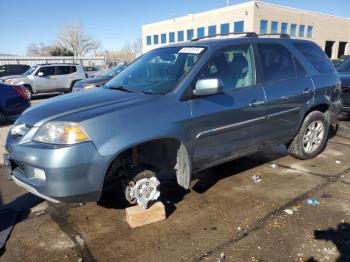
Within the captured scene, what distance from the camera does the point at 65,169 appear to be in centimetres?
277

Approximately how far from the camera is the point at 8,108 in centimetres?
827

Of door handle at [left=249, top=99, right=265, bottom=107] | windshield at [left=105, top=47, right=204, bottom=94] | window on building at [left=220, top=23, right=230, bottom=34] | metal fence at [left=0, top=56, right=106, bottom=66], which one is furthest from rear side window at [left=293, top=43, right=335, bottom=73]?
window on building at [left=220, top=23, right=230, bottom=34]

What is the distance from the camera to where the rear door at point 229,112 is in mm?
3525

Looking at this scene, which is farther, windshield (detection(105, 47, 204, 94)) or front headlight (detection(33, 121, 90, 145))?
windshield (detection(105, 47, 204, 94))

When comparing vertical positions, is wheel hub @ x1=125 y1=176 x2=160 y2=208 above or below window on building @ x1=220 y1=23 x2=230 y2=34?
below

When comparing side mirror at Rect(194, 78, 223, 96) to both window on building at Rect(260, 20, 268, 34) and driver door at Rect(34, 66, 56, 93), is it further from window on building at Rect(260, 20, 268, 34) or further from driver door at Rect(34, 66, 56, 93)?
window on building at Rect(260, 20, 268, 34)

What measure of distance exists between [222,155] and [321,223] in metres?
1.27

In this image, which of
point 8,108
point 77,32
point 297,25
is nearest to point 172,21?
point 297,25

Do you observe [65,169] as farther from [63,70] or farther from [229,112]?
[63,70]

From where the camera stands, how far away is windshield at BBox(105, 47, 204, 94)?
3.57 meters

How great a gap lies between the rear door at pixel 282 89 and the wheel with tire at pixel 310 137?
0.93 ft

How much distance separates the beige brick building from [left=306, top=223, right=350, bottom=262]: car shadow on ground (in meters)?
36.9

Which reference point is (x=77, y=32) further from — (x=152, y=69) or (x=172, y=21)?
(x=152, y=69)

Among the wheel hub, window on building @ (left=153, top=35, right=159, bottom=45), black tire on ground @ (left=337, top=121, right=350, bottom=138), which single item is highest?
window on building @ (left=153, top=35, right=159, bottom=45)
